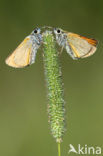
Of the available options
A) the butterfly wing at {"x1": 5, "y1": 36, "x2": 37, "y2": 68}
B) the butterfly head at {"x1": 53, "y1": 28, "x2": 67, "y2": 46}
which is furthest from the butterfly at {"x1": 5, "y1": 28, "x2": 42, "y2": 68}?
the butterfly head at {"x1": 53, "y1": 28, "x2": 67, "y2": 46}

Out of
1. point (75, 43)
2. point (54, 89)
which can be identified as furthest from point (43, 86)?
point (54, 89)

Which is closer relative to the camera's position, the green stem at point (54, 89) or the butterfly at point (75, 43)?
the green stem at point (54, 89)

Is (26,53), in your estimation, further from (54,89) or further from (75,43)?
(54,89)

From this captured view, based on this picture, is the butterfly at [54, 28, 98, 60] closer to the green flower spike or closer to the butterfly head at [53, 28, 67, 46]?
the butterfly head at [53, 28, 67, 46]

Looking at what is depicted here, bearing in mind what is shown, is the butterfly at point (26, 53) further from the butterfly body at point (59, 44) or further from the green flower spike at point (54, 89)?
the green flower spike at point (54, 89)

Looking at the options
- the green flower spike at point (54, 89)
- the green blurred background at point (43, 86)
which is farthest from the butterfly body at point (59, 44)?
the green blurred background at point (43, 86)

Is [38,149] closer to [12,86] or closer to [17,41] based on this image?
[12,86]
